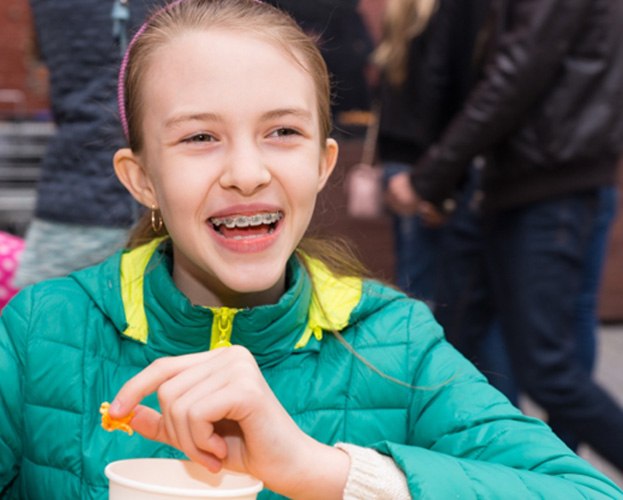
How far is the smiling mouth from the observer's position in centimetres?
151

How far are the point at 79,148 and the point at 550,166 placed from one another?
124 cm

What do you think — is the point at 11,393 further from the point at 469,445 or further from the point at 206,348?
the point at 469,445

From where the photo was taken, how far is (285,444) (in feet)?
3.99

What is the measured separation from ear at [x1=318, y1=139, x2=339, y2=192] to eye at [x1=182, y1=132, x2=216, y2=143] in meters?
0.25

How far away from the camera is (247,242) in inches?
59.5

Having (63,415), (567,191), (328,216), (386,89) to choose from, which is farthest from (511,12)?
(63,415)

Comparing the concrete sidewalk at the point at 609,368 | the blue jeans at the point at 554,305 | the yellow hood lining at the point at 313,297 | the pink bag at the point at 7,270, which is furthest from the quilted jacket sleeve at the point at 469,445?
the concrete sidewalk at the point at 609,368

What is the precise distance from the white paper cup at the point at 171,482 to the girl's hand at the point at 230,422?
15 mm

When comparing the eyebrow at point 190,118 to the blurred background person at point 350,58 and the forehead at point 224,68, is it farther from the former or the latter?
the blurred background person at point 350,58

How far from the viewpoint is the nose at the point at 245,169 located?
57.6 inches

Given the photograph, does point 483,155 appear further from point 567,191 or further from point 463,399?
point 463,399

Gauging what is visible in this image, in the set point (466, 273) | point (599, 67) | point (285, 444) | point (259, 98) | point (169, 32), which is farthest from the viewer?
point (466, 273)

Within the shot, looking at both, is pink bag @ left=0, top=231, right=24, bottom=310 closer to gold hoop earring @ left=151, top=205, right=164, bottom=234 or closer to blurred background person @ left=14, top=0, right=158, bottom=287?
blurred background person @ left=14, top=0, right=158, bottom=287

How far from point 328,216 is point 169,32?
0.56 m
